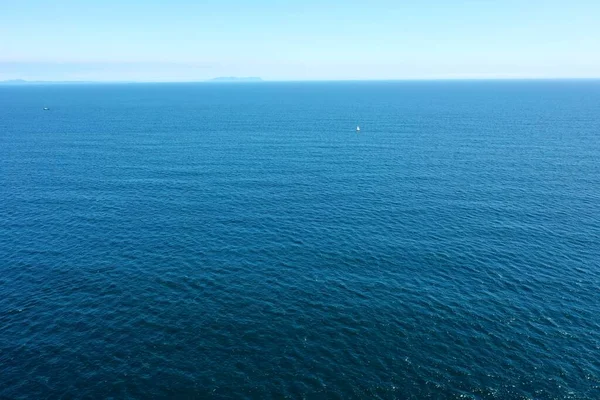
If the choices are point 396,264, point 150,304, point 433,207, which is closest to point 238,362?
point 150,304

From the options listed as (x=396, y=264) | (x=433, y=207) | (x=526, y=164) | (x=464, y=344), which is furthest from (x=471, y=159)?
(x=464, y=344)

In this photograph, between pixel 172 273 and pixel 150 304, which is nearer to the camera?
pixel 150 304

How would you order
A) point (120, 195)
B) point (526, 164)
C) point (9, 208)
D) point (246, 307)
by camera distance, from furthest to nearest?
point (526, 164) < point (120, 195) < point (9, 208) < point (246, 307)

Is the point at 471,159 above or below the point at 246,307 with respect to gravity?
above

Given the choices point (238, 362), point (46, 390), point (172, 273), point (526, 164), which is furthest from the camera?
point (526, 164)

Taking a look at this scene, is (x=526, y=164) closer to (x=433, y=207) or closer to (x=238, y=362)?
(x=433, y=207)

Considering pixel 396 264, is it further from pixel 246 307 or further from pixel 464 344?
pixel 246 307
